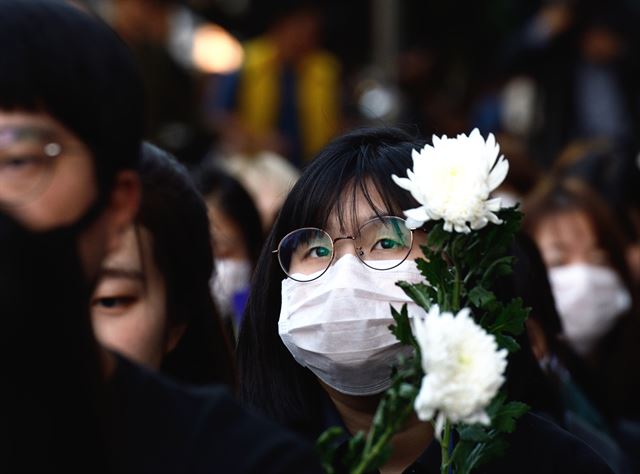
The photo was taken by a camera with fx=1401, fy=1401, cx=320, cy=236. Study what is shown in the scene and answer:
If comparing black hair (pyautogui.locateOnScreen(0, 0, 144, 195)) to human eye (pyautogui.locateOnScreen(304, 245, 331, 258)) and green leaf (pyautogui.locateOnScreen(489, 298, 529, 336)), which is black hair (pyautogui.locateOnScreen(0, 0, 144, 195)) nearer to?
green leaf (pyautogui.locateOnScreen(489, 298, 529, 336))

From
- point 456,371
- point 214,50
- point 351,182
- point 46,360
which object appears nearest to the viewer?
point 46,360

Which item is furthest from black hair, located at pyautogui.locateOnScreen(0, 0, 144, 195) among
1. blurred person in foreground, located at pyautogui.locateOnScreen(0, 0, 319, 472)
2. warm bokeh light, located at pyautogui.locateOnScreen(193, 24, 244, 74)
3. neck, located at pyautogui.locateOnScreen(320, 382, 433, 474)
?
warm bokeh light, located at pyautogui.locateOnScreen(193, 24, 244, 74)

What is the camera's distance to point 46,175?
1.94 metres

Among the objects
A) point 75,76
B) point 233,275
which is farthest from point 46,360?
point 233,275

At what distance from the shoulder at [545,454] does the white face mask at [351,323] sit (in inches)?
11.7

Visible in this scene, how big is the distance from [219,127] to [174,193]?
530 centimetres

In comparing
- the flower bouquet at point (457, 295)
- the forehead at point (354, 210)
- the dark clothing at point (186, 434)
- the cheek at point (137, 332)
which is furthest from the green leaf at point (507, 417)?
the cheek at point (137, 332)

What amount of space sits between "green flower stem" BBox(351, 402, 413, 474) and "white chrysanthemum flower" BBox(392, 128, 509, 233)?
367 millimetres

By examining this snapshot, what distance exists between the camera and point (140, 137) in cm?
207

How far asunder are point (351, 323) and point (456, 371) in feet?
2.30

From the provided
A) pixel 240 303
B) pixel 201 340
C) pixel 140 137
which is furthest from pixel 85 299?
pixel 240 303

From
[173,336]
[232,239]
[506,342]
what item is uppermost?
[232,239]

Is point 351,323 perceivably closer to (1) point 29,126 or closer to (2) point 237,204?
(1) point 29,126

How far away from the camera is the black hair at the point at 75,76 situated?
6.34ft
